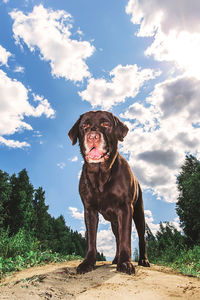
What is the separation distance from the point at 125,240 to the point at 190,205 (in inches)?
848

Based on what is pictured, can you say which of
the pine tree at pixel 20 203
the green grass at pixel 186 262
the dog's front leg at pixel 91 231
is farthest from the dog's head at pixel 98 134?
the pine tree at pixel 20 203

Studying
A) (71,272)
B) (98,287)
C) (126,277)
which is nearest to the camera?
(98,287)

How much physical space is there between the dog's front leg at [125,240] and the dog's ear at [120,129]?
41.7 inches

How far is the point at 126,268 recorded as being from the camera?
334cm

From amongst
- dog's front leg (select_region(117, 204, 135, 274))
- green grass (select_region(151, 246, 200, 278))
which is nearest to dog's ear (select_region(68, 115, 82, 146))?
dog's front leg (select_region(117, 204, 135, 274))

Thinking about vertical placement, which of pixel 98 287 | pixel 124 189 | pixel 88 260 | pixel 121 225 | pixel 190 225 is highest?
pixel 190 225

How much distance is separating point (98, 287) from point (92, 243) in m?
1.05

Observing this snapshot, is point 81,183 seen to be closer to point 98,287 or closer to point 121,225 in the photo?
point 121,225

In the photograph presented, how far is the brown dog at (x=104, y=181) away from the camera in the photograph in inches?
135

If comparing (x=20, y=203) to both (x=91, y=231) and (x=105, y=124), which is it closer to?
(x=91, y=231)

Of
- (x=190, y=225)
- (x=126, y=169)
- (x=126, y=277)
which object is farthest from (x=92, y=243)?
(x=190, y=225)

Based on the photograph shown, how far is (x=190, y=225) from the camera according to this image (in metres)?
24.8

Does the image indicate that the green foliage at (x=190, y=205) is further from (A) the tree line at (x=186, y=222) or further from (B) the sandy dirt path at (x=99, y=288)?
(B) the sandy dirt path at (x=99, y=288)

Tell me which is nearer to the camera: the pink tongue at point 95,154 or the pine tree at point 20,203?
the pink tongue at point 95,154
